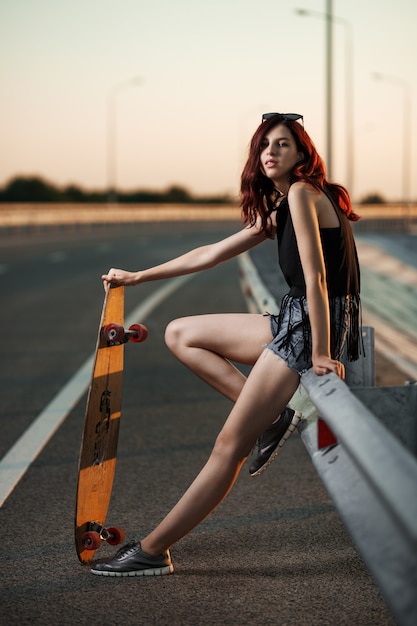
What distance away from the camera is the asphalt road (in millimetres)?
3826

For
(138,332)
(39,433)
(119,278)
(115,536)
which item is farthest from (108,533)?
(39,433)

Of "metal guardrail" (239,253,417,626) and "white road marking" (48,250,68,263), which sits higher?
"metal guardrail" (239,253,417,626)

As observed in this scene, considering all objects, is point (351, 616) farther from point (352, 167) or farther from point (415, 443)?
point (352, 167)

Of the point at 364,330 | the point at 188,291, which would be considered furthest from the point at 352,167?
the point at 364,330

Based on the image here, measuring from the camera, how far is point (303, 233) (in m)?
4.01

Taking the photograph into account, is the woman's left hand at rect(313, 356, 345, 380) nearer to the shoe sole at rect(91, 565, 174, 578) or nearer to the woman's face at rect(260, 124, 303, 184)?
the woman's face at rect(260, 124, 303, 184)

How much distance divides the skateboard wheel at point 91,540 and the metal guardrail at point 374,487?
38.8 inches

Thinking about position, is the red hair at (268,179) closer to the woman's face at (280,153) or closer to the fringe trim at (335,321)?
the woman's face at (280,153)

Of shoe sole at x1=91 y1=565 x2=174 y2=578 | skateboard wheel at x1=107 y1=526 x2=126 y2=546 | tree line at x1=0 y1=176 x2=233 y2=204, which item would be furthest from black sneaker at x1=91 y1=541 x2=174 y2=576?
tree line at x1=0 y1=176 x2=233 y2=204

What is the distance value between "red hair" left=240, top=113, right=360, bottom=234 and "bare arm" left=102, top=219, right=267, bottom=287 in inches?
4.3

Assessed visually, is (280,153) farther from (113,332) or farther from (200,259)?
(113,332)

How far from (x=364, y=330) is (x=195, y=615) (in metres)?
1.62

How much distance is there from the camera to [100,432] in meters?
4.62

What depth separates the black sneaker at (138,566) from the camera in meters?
4.24
